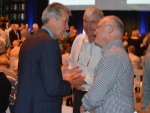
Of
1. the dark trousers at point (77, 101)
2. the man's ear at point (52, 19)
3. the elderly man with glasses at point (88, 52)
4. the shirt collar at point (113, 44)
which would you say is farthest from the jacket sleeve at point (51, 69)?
the dark trousers at point (77, 101)

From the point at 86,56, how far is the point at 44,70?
114 cm

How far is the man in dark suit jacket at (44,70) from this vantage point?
7.72 ft

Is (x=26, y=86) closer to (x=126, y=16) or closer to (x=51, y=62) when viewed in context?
(x=51, y=62)

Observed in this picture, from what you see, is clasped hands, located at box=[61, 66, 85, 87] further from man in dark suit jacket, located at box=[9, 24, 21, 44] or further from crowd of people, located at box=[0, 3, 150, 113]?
man in dark suit jacket, located at box=[9, 24, 21, 44]

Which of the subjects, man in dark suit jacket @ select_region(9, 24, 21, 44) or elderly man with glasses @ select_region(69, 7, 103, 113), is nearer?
elderly man with glasses @ select_region(69, 7, 103, 113)

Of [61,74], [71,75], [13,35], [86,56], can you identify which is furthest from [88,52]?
[13,35]

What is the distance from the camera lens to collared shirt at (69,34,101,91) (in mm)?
3389

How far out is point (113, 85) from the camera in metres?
2.36

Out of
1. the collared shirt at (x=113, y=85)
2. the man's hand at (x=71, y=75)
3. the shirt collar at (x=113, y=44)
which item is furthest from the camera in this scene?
the man's hand at (x=71, y=75)

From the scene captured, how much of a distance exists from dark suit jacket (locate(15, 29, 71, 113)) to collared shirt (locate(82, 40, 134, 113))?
245 millimetres

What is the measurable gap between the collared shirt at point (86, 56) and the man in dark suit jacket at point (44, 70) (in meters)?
0.83

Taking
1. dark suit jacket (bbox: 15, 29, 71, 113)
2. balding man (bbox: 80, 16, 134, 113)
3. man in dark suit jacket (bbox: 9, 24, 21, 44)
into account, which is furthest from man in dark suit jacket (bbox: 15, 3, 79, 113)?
man in dark suit jacket (bbox: 9, 24, 21, 44)

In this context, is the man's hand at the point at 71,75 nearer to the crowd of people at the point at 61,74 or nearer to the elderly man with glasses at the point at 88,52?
the crowd of people at the point at 61,74

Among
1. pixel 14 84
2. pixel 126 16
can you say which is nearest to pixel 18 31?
pixel 126 16
